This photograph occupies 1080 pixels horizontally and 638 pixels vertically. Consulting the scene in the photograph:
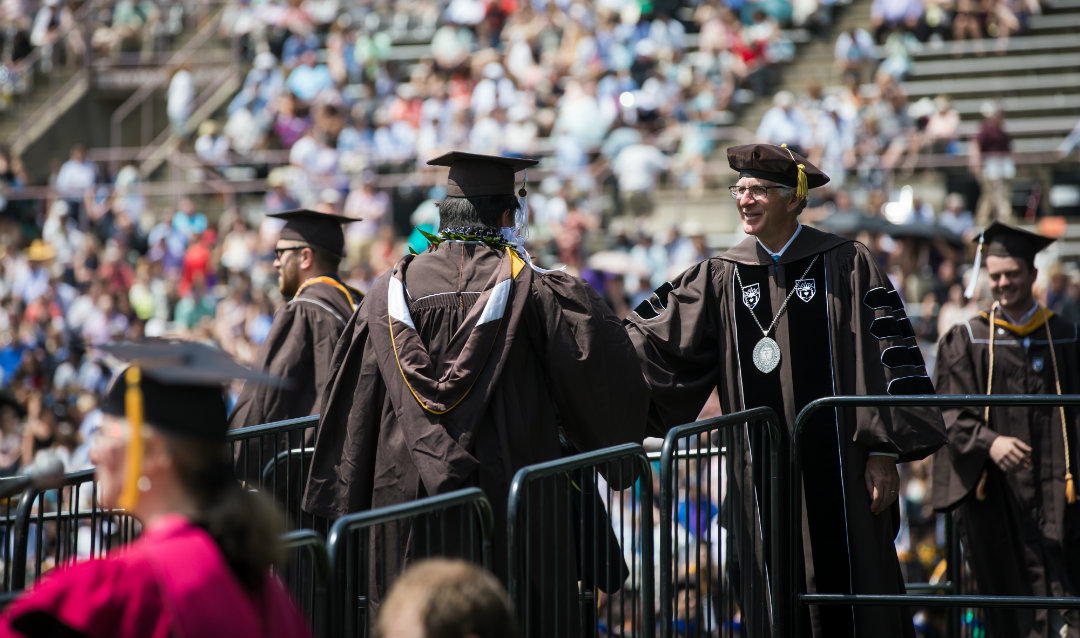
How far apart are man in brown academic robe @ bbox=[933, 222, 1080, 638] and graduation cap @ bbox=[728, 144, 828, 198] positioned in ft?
6.02

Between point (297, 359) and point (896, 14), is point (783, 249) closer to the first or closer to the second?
point (297, 359)

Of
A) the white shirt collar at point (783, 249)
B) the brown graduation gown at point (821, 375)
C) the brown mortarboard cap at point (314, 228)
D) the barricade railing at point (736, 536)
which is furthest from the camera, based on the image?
the brown mortarboard cap at point (314, 228)

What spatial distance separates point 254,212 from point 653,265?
269 inches

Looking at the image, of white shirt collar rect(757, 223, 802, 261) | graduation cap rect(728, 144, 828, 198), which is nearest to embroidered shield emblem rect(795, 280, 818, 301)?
white shirt collar rect(757, 223, 802, 261)

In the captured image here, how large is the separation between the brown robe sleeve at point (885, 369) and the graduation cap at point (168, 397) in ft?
10.5

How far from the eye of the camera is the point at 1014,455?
6.70 meters

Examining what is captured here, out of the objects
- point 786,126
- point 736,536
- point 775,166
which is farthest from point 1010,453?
point 786,126

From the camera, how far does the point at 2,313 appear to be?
17.6 m

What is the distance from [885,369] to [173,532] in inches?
142

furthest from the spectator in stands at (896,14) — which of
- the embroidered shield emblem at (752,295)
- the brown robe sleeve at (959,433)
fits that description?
the embroidered shield emblem at (752,295)

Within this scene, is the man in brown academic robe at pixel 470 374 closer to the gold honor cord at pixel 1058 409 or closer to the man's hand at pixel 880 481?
the man's hand at pixel 880 481

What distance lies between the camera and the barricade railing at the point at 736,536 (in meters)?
4.69

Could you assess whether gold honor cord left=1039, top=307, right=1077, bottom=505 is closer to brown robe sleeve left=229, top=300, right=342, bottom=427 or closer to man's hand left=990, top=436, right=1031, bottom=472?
man's hand left=990, top=436, right=1031, bottom=472

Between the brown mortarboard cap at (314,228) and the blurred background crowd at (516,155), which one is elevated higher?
the blurred background crowd at (516,155)
